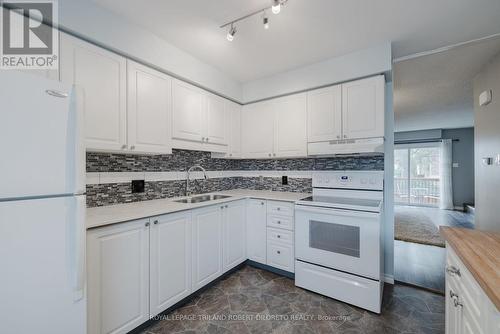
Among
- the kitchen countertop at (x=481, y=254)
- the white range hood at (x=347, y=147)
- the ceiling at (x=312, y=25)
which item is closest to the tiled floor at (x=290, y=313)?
Result: the kitchen countertop at (x=481, y=254)

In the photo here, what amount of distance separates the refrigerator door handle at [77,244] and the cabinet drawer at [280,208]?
5.98 feet

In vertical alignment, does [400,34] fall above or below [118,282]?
above

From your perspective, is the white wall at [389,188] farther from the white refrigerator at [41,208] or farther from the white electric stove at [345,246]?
the white refrigerator at [41,208]

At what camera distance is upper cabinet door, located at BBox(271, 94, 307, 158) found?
2.69 m

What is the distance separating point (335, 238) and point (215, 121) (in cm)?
195

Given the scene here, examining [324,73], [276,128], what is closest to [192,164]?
[276,128]

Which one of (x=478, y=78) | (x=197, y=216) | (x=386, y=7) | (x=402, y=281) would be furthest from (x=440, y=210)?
(x=197, y=216)

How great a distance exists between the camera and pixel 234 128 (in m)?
3.10

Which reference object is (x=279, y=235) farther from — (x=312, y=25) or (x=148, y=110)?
(x=312, y=25)

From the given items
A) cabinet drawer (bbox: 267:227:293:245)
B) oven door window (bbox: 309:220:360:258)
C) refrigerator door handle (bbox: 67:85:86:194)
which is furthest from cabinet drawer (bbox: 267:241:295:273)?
refrigerator door handle (bbox: 67:85:86:194)

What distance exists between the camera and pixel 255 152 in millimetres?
3061

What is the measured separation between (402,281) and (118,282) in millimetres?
2795

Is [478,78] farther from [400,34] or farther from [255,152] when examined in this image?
[255,152]

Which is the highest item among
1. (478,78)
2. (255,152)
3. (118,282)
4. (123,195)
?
(478,78)
